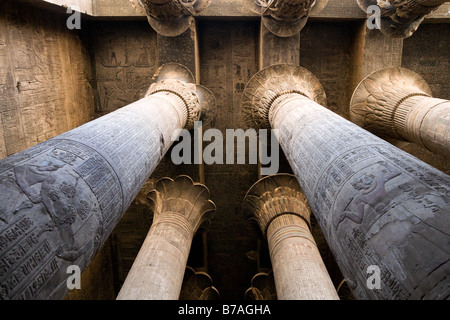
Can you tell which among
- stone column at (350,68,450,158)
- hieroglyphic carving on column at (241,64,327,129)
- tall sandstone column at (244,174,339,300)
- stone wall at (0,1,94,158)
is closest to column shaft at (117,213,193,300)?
tall sandstone column at (244,174,339,300)

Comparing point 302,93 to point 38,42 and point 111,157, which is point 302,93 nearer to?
point 111,157

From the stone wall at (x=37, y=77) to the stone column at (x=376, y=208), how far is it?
4.61m

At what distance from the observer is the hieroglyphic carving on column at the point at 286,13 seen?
5.66 metres

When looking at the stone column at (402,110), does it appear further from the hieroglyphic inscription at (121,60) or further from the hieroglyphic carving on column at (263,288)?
the hieroglyphic inscription at (121,60)

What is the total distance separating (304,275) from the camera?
13.4ft

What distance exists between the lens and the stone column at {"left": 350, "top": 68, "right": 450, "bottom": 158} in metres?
4.06

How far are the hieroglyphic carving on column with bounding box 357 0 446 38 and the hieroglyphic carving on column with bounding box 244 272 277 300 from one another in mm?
5822

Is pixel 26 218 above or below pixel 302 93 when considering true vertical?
below

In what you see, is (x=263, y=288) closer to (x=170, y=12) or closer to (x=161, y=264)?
(x=161, y=264)

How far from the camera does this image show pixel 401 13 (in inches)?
225

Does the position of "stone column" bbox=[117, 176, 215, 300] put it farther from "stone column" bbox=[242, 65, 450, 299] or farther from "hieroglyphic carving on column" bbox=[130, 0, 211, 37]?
"hieroglyphic carving on column" bbox=[130, 0, 211, 37]

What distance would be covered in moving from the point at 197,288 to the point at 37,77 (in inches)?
211

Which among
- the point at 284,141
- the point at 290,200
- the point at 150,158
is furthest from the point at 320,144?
the point at 290,200

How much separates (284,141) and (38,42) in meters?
4.97
